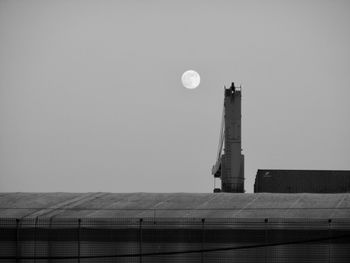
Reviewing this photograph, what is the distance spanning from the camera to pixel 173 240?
45.0m

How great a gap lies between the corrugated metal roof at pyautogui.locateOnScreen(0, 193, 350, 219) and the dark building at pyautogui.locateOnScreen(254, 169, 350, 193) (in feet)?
153

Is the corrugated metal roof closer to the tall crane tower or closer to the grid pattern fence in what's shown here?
the grid pattern fence

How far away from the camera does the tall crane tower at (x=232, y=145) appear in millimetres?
90000

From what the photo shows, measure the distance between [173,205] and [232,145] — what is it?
41838 millimetres

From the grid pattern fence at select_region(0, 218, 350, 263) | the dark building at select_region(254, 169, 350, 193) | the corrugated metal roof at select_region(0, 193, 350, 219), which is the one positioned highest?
the dark building at select_region(254, 169, 350, 193)

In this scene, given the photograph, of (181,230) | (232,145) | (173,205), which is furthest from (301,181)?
(181,230)

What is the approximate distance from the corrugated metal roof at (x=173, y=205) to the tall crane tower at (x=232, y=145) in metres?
36.0

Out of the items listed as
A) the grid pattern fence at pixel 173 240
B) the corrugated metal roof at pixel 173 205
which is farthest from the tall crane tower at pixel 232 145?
A: the grid pattern fence at pixel 173 240

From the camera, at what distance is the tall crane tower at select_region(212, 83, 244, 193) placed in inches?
3543

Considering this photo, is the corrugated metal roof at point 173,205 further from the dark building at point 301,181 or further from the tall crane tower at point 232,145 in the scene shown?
the dark building at point 301,181

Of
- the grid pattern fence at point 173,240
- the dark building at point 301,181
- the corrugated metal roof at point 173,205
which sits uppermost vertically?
the dark building at point 301,181

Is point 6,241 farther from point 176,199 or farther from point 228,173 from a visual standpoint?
point 228,173

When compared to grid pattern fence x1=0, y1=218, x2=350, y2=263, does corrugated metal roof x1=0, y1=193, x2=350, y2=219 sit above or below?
above

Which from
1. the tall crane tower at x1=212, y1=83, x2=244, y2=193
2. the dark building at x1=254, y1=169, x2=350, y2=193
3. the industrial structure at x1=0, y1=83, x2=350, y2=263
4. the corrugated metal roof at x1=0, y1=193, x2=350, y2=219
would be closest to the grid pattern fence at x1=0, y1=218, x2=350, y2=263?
the industrial structure at x1=0, y1=83, x2=350, y2=263
